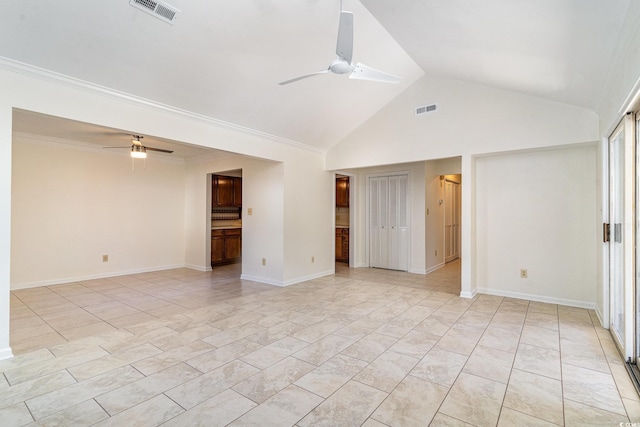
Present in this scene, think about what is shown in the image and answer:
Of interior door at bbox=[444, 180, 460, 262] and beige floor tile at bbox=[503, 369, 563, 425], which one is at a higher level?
interior door at bbox=[444, 180, 460, 262]

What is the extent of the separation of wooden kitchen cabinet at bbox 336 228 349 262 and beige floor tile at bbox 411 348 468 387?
4892 mm

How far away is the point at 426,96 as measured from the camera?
4.80 meters

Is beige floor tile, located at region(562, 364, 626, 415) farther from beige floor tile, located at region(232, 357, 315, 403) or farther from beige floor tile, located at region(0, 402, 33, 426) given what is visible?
beige floor tile, located at region(0, 402, 33, 426)

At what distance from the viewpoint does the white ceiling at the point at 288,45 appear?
7.75 ft

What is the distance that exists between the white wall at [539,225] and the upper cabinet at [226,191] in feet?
17.9

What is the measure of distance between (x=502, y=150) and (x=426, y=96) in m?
1.44

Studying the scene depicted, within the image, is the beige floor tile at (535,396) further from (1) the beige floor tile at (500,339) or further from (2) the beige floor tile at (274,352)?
(2) the beige floor tile at (274,352)

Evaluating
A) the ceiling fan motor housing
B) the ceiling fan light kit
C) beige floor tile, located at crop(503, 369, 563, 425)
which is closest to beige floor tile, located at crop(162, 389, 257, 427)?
beige floor tile, located at crop(503, 369, 563, 425)

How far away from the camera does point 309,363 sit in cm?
252

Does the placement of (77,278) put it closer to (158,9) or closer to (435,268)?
(158,9)

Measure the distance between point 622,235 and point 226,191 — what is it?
6.88 metres

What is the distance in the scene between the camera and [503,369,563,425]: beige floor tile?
189 cm

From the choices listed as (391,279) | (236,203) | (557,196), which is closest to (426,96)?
(557,196)

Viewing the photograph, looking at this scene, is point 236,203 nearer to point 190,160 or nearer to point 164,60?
point 190,160
